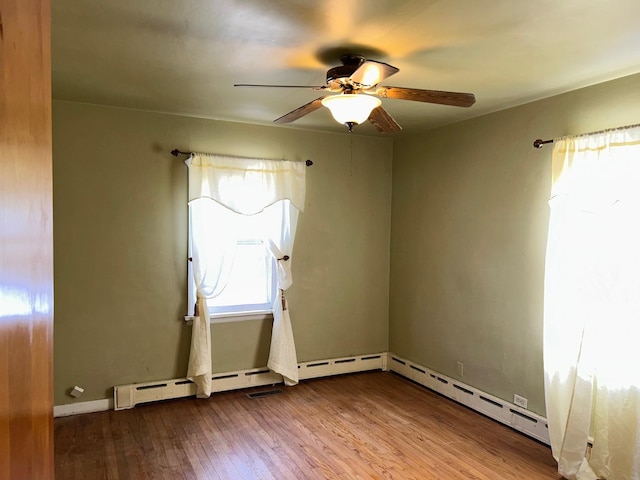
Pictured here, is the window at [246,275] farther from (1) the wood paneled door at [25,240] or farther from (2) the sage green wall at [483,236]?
(1) the wood paneled door at [25,240]

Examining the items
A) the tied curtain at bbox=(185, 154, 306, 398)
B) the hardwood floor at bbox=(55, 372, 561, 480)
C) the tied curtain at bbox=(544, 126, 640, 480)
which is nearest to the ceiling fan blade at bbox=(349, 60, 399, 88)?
the tied curtain at bbox=(544, 126, 640, 480)

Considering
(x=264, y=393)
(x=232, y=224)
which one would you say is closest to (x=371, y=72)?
(x=232, y=224)

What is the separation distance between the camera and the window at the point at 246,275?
Result: 423 centimetres

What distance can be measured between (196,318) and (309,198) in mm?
1585

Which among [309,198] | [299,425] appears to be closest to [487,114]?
[309,198]

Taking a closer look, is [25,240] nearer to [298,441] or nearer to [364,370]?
[298,441]

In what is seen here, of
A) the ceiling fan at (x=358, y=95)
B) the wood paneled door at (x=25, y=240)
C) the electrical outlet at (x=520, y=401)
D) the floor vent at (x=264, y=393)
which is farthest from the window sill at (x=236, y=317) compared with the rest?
the wood paneled door at (x=25, y=240)

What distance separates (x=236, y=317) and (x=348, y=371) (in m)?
1.39

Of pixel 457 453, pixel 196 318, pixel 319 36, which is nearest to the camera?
pixel 319 36

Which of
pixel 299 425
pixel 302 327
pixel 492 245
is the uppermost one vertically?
pixel 492 245

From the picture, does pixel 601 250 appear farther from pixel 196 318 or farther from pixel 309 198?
pixel 196 318

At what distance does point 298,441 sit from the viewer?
3350 mm

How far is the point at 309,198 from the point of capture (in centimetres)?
461

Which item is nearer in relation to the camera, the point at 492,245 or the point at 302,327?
the point at 492,245
